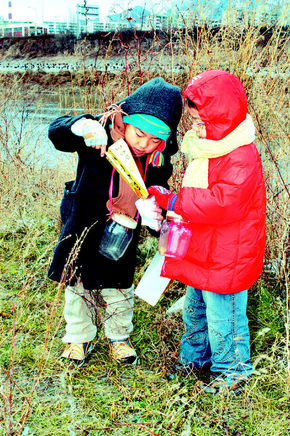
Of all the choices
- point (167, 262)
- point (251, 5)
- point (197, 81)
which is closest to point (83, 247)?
point (167, 262)

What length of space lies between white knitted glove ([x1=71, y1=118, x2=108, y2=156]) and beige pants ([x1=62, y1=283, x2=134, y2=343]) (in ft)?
2.68

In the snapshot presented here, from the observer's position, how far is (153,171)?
210cm

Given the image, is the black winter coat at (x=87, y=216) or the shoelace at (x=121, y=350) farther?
the shoelace at (x=121, y=350)

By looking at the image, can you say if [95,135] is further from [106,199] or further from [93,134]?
[106,199]

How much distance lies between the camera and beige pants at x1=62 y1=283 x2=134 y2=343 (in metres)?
2.21

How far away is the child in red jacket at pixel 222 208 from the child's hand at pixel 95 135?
0.33m

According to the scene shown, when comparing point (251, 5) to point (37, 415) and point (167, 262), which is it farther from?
point (37, 415)

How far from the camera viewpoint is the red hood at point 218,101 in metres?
1.63

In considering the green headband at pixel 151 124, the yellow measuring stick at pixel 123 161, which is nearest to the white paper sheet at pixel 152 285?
the yellow measuring stick at pixel 123 161

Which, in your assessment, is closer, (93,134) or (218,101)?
(218,101)

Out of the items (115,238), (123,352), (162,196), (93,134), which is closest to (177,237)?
(162,196)

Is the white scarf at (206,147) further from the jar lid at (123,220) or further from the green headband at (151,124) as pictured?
the jar lid at (123,220)

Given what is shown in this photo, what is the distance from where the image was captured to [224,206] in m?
1.66

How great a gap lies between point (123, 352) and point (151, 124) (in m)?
1.28
